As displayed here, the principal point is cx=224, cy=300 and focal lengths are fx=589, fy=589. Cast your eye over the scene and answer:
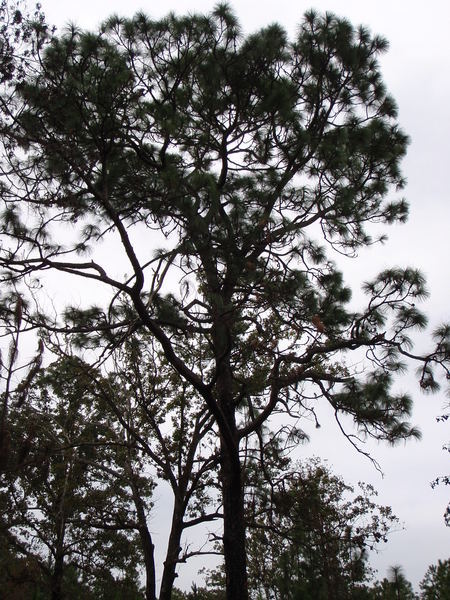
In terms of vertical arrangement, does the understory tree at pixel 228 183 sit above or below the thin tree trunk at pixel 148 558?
above

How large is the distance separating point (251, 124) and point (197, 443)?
4.96 meters

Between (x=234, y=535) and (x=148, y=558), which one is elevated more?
(x=148, y=558)

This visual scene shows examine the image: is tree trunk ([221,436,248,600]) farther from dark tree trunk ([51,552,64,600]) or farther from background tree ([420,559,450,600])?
dark tree trunk ([51,552,64,600])

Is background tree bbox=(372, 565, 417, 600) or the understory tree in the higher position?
the understory tree

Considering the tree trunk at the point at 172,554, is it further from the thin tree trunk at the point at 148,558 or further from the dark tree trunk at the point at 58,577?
the dark tree trunk at the point at 58,577

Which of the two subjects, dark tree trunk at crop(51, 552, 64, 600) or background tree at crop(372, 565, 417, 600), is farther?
dark tree trunk at crop(51, 552, 64, 600)

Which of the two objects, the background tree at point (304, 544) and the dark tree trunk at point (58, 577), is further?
the dark tree trunk at point (58, 577)

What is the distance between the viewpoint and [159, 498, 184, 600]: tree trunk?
7789mm

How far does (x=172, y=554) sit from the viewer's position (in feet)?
26.6

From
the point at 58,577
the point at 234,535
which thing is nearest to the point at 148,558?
the point at 234,535

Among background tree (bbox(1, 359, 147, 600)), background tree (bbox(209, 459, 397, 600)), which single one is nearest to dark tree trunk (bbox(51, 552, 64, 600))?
background tree (bbox(1, 359, 147, 600))

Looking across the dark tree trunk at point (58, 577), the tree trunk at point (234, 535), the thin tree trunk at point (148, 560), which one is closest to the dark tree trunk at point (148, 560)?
the thin tree trunk at point (148, 560)

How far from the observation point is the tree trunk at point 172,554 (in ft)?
25.6

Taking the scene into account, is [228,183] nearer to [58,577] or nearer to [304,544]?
[304,544]
